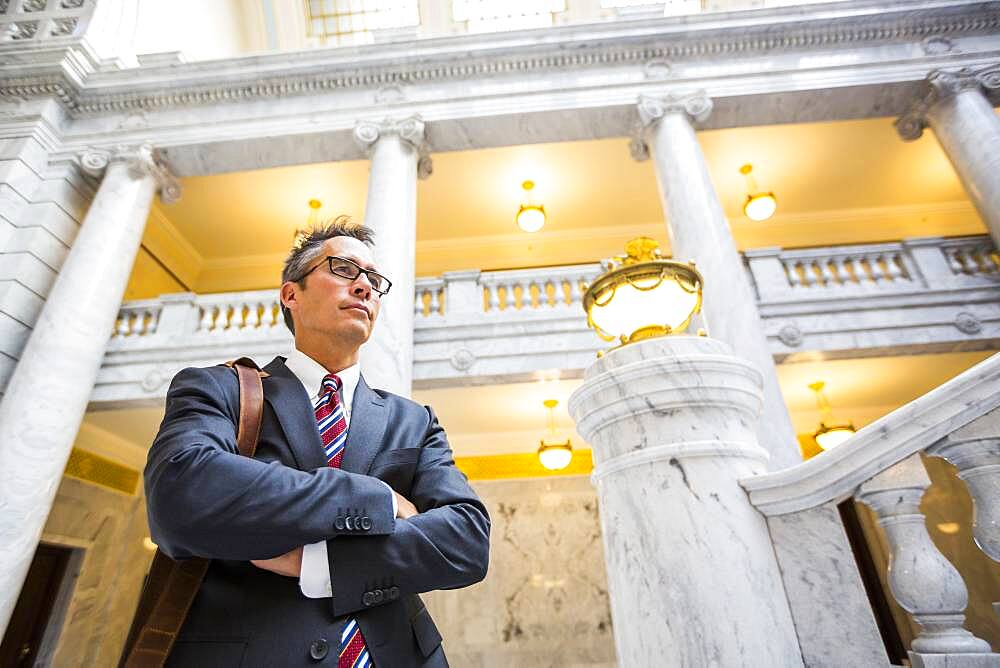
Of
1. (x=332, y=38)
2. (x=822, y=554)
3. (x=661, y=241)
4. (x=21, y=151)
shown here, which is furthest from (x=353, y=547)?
(x=332, y=38)

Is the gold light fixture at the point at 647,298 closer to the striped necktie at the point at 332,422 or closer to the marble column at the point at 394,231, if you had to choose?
the striped necktie at the point at 332,422

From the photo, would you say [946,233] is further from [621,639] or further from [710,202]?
[621,639]

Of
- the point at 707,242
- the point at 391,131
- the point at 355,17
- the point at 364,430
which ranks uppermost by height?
the point at 355,17

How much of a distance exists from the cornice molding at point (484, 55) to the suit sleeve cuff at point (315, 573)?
7.61 metres

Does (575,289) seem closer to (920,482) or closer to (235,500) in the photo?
(920,482)

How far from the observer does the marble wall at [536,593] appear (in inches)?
320

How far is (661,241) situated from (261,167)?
7.60 m

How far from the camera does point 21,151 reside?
691 centimetres

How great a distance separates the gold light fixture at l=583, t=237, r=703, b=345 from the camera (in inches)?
85.1

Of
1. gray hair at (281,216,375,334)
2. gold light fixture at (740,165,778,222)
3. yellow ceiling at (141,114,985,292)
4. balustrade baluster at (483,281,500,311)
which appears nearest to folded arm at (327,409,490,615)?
gray hair at (281,216,375,334)

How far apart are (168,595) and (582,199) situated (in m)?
10.1

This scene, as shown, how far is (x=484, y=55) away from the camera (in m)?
7.43

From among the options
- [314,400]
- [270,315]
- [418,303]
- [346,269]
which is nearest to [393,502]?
[314,400]

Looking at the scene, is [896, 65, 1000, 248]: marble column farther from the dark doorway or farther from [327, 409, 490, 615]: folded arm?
the dark doorway
